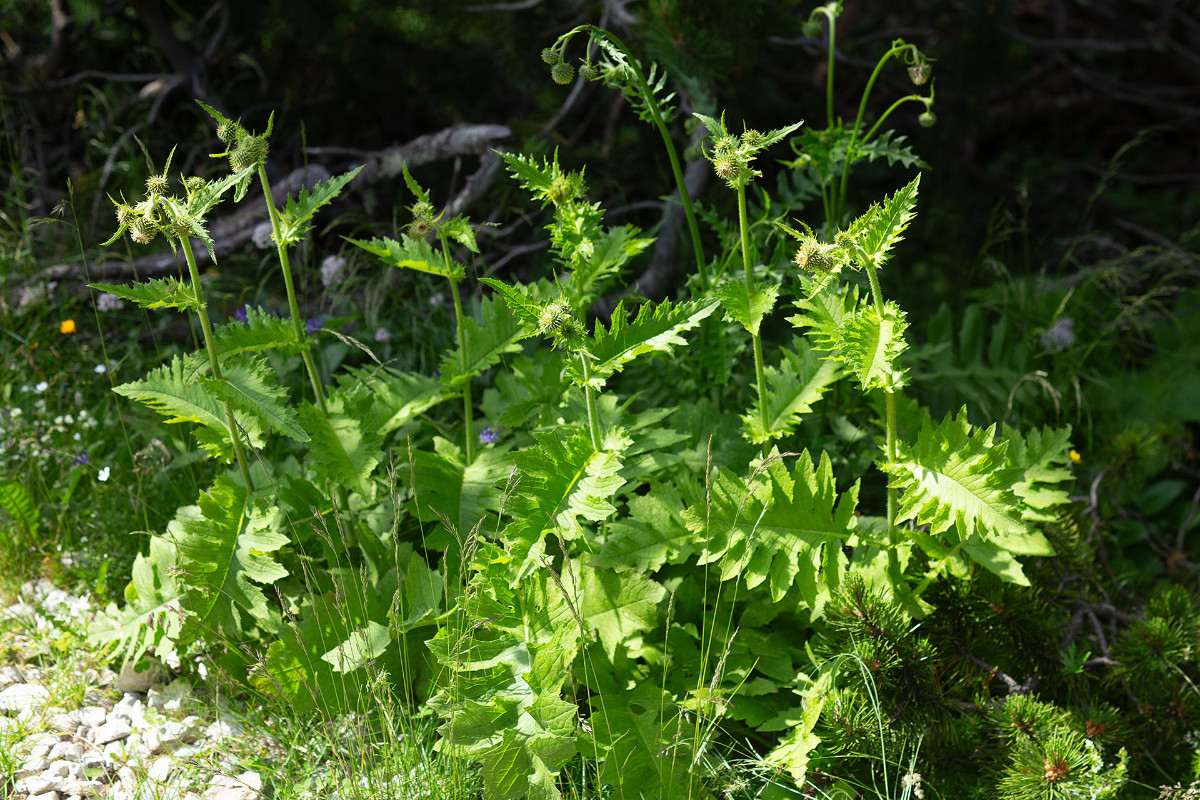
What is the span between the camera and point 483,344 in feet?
7.79

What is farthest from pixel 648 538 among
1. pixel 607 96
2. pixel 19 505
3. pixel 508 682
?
pixel 607 96

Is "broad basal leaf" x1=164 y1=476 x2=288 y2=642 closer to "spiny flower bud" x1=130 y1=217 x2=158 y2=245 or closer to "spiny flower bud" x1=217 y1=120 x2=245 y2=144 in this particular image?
"spiny flower bud" x1=130 y1=217 x2=158 y2=245

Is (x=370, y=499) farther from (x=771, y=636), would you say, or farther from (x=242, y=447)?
(x=771, y=636)

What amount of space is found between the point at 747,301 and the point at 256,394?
3.61 ft

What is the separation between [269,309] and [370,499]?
1.65 m

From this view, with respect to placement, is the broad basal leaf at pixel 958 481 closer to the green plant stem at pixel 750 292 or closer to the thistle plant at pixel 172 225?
the green plant stem at pixel 750 292

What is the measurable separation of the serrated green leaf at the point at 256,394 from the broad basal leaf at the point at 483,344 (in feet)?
1.37

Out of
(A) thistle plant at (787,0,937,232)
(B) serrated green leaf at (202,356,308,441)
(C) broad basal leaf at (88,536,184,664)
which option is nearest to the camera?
(B) serrated green leaf at (202,356,308,441)

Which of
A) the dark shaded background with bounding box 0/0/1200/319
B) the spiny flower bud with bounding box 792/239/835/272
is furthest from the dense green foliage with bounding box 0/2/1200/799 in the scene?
the dark shaded background with bounding box 0/0/1200/319

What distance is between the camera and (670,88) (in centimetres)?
356

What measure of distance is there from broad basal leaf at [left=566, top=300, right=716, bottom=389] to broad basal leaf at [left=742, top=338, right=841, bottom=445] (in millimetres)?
380

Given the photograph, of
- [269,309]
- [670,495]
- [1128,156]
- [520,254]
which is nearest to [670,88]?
[520,254]

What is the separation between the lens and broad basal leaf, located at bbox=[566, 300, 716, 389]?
74.2 inches

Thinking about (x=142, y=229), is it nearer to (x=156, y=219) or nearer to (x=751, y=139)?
(x=156, y=219)
